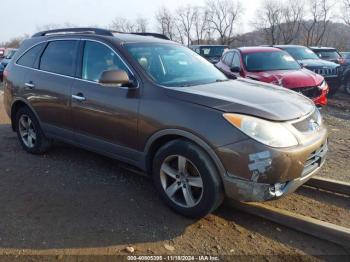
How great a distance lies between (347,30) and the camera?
52906mm

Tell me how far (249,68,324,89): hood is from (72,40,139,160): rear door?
4760 millimetres

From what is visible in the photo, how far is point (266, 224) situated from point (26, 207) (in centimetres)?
251

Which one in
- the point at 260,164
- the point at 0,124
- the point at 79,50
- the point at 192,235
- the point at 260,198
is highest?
the point at 79,50

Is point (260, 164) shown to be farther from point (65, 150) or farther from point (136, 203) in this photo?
point (65, 150)

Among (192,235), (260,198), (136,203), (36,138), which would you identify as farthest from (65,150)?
(260,198)

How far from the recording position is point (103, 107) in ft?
14.5

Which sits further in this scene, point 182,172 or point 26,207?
point 26,207

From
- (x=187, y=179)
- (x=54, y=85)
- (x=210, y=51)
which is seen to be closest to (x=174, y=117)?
(x=187, y=179)

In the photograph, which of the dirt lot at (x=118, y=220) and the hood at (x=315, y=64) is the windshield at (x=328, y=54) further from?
the dirt lot at (x=118, y=220)

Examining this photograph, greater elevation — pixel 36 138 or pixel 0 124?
pixel 36 138

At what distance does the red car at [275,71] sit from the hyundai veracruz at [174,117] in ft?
11.9

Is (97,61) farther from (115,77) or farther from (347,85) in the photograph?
(347,85)

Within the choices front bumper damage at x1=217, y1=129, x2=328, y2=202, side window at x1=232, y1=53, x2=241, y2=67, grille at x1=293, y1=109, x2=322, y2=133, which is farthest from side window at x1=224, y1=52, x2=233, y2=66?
front bumper damage at x1=217, y1=129, x2=328, y2=202

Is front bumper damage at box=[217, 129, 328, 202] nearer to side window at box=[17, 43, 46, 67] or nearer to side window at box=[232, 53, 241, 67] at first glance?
side window at box=[17, 43, 46, 67]
